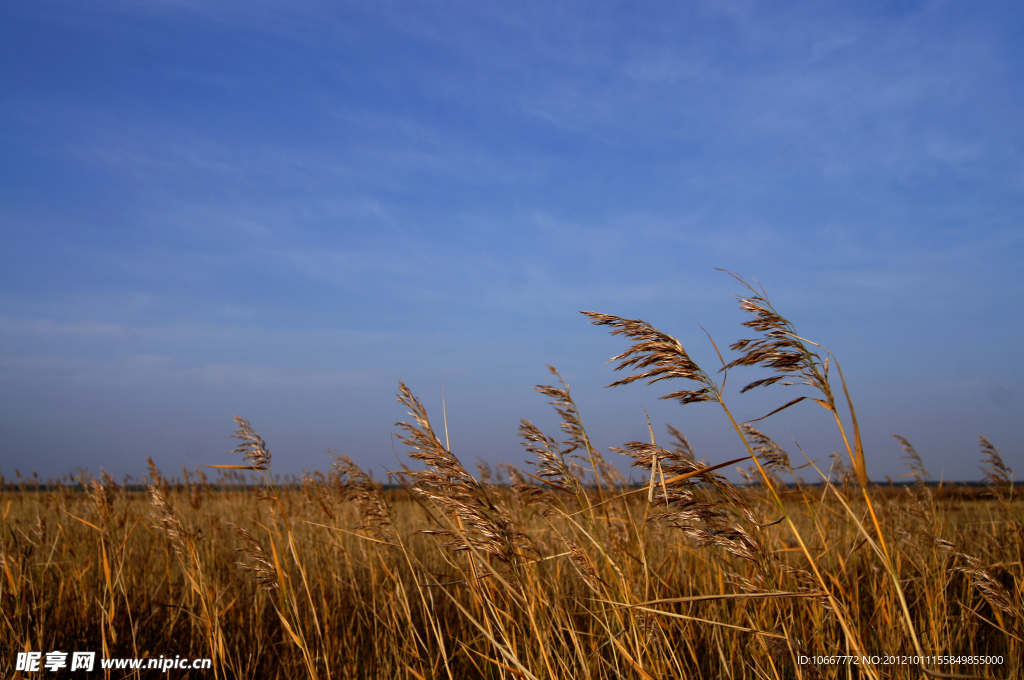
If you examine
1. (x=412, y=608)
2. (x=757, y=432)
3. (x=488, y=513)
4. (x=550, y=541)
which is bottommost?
(x=412, y=608)

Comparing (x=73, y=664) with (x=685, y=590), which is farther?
(x=685, y=590)

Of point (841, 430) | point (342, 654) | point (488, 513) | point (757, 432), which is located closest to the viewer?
point (841, 430)

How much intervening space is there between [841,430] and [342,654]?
320 centimetres

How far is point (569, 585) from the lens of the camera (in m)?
4.81

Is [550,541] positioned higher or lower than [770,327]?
lower

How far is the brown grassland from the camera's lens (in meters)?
1.90

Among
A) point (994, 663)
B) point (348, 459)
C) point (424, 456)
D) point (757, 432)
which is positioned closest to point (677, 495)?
point (424, 456)

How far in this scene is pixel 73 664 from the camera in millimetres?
3135

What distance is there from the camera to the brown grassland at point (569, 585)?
190cm

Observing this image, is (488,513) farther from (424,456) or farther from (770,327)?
(770,327)

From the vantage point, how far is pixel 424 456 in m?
2.01

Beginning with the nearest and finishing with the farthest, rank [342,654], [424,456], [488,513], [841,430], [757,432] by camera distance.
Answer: [841,430] < [488,513] < [424,456] < [757,432] < [342,654]

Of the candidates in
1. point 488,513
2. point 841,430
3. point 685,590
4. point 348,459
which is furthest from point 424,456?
point 685,590

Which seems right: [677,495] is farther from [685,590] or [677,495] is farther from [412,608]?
[412,608]
